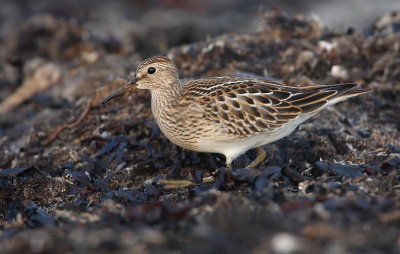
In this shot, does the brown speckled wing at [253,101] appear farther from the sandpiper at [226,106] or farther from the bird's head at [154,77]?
the bird's head at [154,77]

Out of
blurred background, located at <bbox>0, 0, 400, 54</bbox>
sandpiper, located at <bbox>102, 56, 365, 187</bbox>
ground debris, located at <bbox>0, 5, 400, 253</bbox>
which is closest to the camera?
ground debris, located at <bbox>0, 5, 400, 253</bbox>

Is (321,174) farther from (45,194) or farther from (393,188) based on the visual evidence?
(45,194)

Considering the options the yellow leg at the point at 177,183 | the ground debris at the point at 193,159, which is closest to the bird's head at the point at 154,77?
the ground debris at the point at 193,159

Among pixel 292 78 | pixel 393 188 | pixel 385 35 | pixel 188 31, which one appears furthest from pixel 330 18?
pixel 393 188

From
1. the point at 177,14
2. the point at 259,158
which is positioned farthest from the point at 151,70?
the point at 177,14

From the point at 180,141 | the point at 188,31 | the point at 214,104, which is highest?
the point at 188,31

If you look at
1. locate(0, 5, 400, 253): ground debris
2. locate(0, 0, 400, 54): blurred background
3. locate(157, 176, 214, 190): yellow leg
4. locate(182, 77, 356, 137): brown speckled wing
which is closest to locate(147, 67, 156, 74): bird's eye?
locate(182, 77, 356, 137): brown speckled wing

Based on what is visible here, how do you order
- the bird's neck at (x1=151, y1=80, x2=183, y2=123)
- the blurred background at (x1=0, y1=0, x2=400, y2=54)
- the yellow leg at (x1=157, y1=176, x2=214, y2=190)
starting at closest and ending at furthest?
1. the yellow leg at (x1=157, y1=176, x2=214, y2=190)
2. the bird's neck at (x1=151, y1=80, x2=183, y2=123)
3. the blurred background at (x1=0, y1=0, x2=400, y2=54)

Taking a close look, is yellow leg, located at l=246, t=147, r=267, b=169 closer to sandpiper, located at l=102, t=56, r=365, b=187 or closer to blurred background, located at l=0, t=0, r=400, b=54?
sandpiper, located at l=102, t=56, r=365, b=187
